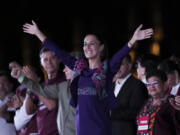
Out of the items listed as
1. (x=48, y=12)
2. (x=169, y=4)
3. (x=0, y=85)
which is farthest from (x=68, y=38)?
(x=0, y=85)

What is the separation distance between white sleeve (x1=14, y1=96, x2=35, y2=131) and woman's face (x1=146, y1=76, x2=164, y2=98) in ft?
3.86

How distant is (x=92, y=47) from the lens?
3.16 meters

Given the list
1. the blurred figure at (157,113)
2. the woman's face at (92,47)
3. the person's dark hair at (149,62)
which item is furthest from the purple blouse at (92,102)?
the person's dark hair at (149,62)

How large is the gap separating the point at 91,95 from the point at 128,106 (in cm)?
103

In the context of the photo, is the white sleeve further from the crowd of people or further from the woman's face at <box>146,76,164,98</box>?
the woman's face at <box>146,76,164,98</box>

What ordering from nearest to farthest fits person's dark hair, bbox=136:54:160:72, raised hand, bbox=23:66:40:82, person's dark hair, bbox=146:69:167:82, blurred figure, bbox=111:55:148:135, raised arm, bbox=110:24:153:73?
raised arm, bbox=110:24:153:73 → person's dark hair, bbox=146:69:167:82 → raised hand, bbox=23:66:40:82 → blurred figure, bbox=111:55:148:135 → person's dark hair, bbox=136:54:160:72

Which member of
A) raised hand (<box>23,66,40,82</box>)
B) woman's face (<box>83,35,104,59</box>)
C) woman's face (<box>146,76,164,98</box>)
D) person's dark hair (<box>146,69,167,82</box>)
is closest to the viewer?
woman's face (<box>83,35,104,59</box>)

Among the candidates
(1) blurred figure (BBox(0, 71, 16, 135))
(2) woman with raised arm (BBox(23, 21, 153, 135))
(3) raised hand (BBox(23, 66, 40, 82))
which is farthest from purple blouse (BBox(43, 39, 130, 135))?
(1) blurred figure (BBox(0, 71, 16, 135))

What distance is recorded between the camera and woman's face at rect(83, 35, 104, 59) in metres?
3.14

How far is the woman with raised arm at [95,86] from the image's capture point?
302 cm

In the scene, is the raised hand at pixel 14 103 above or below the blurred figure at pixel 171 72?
below

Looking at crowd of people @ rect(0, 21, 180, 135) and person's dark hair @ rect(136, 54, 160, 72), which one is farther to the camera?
person's dark hair @ rect(136, 54, 160, 72)

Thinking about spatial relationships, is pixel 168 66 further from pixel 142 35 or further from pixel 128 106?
pixel 142 35

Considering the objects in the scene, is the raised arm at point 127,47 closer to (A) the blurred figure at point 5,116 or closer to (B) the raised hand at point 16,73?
(B) the raised hand at point 16,73
